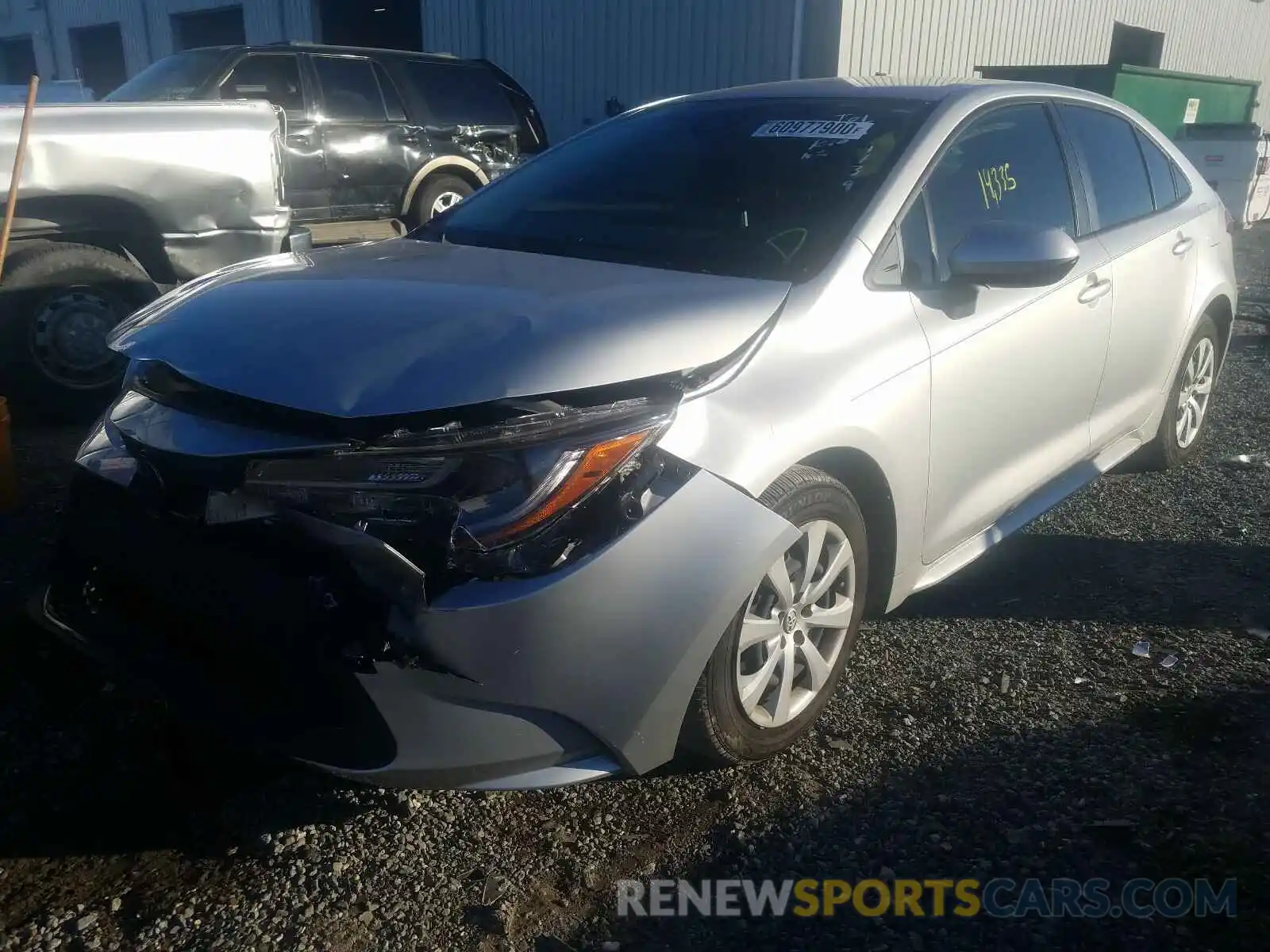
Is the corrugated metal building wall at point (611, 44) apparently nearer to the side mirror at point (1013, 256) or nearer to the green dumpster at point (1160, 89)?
the green dumpster at point (1160, 89)

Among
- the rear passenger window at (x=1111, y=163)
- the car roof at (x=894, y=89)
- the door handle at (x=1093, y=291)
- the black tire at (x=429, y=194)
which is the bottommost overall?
the black tire at (x=429, y=194)

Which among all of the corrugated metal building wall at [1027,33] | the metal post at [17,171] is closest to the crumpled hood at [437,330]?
the metal post at [17,171]

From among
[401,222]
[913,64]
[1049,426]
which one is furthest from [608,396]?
Result: [913,64]

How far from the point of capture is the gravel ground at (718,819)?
2176 millimetres

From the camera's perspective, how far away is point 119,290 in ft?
16.9

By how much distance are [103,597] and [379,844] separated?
873 millimetres

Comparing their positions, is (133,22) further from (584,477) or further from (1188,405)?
(584,477)

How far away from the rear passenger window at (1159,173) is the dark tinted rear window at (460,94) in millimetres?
6881

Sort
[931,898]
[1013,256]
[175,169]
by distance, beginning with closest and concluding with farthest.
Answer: [931,898]
[1013,256]
[175,169]

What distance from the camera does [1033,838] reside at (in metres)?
2.43

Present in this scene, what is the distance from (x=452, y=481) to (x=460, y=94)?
29.0 ft

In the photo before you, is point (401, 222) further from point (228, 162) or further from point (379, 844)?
point (379, 844)

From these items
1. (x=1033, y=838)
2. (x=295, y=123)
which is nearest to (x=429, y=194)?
(x=295, y=123)

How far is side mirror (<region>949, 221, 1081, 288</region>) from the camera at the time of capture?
2.83 meters
